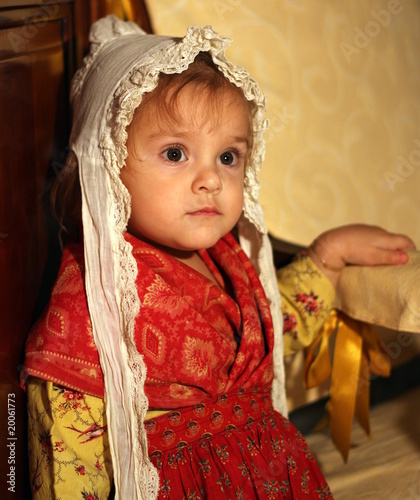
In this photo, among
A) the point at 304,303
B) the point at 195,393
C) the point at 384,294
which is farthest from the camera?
the point at 304,303

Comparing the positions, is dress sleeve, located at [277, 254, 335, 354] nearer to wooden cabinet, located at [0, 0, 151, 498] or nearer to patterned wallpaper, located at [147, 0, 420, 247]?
patterned wallpaper, located at [147, 0, 420, 247]

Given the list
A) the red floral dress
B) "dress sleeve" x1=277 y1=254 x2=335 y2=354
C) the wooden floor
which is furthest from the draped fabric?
the wooden floor

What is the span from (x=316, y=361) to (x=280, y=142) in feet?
1.57

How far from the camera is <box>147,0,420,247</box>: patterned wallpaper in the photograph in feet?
4.32

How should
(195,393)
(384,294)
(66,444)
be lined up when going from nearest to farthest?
(66,444), (195,393), (384,294)

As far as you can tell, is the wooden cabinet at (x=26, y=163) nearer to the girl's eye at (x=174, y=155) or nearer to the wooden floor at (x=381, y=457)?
the girl's eye at (x=174, y=155)

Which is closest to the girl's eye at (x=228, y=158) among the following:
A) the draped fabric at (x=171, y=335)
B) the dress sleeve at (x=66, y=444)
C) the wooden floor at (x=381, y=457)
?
the draped fabric at (x=171, y=335)

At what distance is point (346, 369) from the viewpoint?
3.97ft

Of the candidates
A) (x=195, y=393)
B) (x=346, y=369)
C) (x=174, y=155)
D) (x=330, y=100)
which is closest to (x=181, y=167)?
(x=174, y=155)

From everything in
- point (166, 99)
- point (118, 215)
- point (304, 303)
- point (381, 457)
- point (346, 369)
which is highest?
point (166, 99)

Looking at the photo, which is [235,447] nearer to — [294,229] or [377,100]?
[294,229]

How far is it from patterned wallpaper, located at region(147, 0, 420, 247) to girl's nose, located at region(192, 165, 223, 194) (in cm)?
39

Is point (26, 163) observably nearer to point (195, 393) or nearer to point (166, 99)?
point (166, 99)

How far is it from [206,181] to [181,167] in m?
0.04
